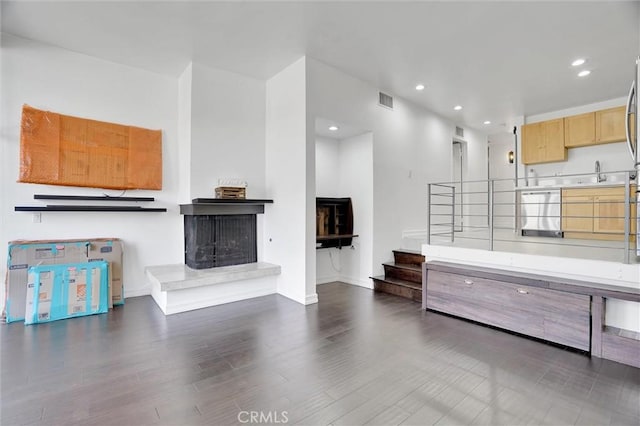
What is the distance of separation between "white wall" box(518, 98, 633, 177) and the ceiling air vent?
358cm

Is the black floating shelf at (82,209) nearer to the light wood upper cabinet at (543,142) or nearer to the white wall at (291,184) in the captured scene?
the white wall at (291,184)

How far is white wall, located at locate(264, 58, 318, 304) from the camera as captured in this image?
4.09 m

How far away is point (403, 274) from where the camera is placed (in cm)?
473

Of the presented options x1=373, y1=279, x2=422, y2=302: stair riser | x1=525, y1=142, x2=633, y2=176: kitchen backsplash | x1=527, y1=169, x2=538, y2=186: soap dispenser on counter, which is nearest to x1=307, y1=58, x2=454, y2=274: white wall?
x1=373, y1=279, x2=422, y2=302: stair riser

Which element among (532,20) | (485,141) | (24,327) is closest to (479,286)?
(532,20)

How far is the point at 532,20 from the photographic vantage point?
3.27 m

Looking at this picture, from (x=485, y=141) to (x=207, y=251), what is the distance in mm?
7064

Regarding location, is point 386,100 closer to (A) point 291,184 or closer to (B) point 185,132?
(A) point 291,184

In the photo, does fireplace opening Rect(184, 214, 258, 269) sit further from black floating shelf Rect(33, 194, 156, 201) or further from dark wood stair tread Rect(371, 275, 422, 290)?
dark wood stair tread Rect(371, 275, 422, 290)

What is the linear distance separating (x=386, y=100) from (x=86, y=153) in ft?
14.5

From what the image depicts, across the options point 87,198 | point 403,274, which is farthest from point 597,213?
point 87,198

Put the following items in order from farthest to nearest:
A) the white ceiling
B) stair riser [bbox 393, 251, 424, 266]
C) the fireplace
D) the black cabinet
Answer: the black cabinet < stair riser [bbox 393, 251, 424, 266] < the fireplace < the white ceiling

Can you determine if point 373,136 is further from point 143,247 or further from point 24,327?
point 24,327

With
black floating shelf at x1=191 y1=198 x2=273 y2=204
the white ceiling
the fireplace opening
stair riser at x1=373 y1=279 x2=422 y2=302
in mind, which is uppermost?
the white ceiling
